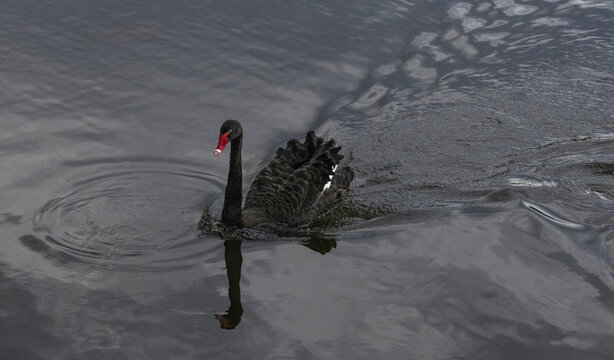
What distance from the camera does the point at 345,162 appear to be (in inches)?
340

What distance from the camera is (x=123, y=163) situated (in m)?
7.96

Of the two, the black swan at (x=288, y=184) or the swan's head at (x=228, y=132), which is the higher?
the swan's head at (x=228, y=132)

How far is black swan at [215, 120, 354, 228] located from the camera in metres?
7.04

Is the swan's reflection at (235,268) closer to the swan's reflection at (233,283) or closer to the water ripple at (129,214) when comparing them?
the swan's reflection at (233,283)

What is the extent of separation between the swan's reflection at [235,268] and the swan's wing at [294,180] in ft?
1.21

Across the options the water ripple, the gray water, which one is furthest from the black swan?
the water ripple

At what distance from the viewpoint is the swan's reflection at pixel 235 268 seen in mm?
5854

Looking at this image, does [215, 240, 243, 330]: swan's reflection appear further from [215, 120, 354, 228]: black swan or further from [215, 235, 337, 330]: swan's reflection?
[215, 120, 354, 228]: black swan

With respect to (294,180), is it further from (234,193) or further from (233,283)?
(233,283)

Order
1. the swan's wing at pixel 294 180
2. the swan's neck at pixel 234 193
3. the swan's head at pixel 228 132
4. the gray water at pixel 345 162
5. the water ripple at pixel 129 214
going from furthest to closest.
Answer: the swan's wing at pixel 294 180 < the swan's neck at pixel 234 193 < the swan's head at pixel 228 132 < the water ripple at pixel 129 214 < the gray water at pixel 345 162

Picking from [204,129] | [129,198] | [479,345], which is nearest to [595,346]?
[479,345]

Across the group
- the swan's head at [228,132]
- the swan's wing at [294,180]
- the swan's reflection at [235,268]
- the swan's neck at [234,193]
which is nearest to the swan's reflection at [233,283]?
the swan's reflection at [235,268]

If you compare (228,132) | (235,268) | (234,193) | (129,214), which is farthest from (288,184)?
(129,214)

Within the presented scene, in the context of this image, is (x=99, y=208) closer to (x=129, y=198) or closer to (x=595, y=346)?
(x=129, y=198)
